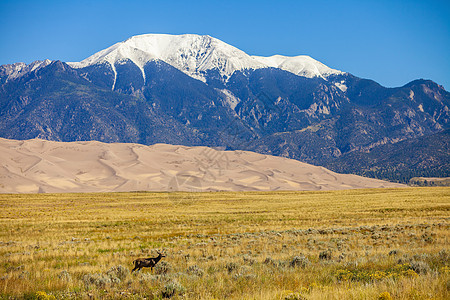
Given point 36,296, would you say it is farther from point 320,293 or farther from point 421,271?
point 421,271

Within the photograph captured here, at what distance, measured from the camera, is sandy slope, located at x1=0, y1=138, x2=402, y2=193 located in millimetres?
118375

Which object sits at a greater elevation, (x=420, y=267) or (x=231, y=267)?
(x=420, y=267)

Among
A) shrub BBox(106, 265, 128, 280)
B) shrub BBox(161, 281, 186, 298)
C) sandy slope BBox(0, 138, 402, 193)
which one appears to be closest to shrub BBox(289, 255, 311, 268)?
shrub BBox(161, 281, 186, 298)

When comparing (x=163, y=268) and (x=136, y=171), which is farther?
(x=136, y=171)

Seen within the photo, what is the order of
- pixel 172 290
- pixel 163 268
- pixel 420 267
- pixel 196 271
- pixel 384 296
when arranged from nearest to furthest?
pixel 384 296 < pixel 172 290 < pixel 420 267 < pixel 196 271 < pixel 163 268

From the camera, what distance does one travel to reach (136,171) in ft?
478

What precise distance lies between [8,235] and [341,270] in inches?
1002

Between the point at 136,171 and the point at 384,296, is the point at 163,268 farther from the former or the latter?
the point at 136,171

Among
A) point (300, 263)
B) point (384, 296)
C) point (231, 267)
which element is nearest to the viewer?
point (384, 296)

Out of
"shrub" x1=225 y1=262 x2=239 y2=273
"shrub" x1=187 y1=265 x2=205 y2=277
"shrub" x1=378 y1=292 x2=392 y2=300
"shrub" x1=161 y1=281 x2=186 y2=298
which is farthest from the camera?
"shrub" x1=225 y1=262 x2=239 y2=273

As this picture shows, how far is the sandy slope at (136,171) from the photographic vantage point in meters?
118

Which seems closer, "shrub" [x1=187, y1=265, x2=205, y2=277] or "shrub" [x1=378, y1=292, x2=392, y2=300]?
"shrub" [x1=378, y1=292, x2=392, y2=300]

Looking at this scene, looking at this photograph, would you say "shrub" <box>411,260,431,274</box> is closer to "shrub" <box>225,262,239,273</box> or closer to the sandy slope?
"shrub" <box>225,262,239,273</box>

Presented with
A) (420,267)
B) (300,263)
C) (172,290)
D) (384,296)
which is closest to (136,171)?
(300,263)
